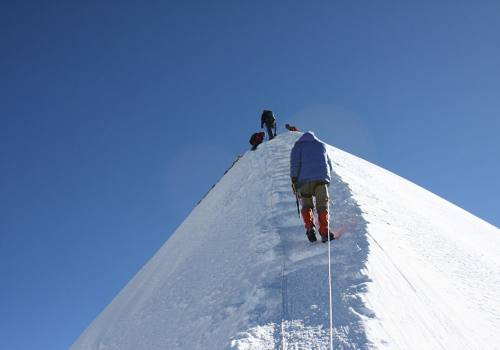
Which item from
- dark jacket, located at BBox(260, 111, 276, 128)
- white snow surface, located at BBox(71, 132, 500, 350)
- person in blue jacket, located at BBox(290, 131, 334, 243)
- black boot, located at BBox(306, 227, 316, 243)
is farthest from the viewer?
dark jacket, located at BBox(260, 111, 276, 128)

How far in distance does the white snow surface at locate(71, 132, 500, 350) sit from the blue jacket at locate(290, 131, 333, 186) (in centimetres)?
70

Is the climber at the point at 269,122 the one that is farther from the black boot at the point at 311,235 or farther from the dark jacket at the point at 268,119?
the black boot at the point at 311,235

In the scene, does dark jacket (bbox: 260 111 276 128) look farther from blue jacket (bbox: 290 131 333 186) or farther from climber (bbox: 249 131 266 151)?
blue jacket (bbox: 290 131 333 186)

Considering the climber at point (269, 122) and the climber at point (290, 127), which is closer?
the climber at point (290, 127)

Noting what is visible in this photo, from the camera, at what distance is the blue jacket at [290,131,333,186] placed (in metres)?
5.33

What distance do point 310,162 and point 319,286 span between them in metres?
2.06

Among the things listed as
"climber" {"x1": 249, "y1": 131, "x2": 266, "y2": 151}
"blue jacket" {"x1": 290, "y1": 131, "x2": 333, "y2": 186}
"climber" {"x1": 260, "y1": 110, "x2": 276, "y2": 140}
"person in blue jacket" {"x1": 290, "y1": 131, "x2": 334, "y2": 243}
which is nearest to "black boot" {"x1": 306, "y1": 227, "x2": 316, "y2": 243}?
"person in blue jacket" {"x1": 290, "y1": 131, "x2": 334, "y2": 243}

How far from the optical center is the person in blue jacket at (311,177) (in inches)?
196

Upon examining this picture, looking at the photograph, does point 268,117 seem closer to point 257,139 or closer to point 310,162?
point 257,139

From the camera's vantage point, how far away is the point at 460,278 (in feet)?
16.2

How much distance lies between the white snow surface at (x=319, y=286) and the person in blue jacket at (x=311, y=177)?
1.11 feet

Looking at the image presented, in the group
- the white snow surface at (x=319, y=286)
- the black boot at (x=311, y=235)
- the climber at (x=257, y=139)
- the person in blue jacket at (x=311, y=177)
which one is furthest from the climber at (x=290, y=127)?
the black boot at (x=311, y=235)

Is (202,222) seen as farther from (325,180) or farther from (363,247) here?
(363,247)

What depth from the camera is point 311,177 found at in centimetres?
530
